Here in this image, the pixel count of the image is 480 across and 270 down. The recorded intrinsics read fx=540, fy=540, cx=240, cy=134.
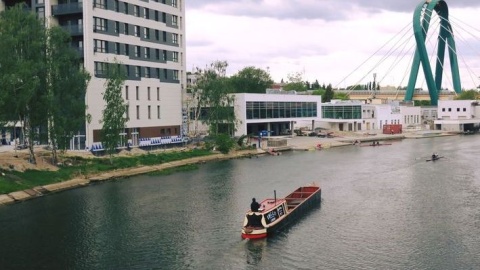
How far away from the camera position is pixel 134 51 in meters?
71.6

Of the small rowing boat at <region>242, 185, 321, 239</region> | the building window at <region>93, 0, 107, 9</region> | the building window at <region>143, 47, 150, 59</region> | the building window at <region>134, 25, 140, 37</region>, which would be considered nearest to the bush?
the building window at <region>143, 47, 150, 59</region>

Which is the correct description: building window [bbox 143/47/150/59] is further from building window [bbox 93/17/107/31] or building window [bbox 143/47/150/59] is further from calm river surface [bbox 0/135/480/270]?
calm river surface [bbox 0/135/480/270]

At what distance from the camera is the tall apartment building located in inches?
2552

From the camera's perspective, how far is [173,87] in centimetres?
→ 7981

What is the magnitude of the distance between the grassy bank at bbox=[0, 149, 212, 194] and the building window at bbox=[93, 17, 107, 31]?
16097 millimetres

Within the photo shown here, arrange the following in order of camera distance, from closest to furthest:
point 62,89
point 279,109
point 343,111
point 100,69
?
point 62,89
point 100,69
point 279,109
point 343,111

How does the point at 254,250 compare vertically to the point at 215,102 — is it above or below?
below

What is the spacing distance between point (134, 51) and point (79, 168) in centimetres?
2130

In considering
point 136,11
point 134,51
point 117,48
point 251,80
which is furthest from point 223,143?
point 251,80

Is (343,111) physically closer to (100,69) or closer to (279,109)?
(279,109)

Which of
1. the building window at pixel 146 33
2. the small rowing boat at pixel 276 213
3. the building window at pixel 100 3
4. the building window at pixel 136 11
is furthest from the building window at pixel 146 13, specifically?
the small rowing boat at pixel 276 213

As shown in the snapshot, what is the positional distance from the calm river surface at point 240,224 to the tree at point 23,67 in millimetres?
8985

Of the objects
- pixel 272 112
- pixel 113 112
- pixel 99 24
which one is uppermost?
pixel 99 24

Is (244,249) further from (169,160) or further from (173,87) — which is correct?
(173,87)
